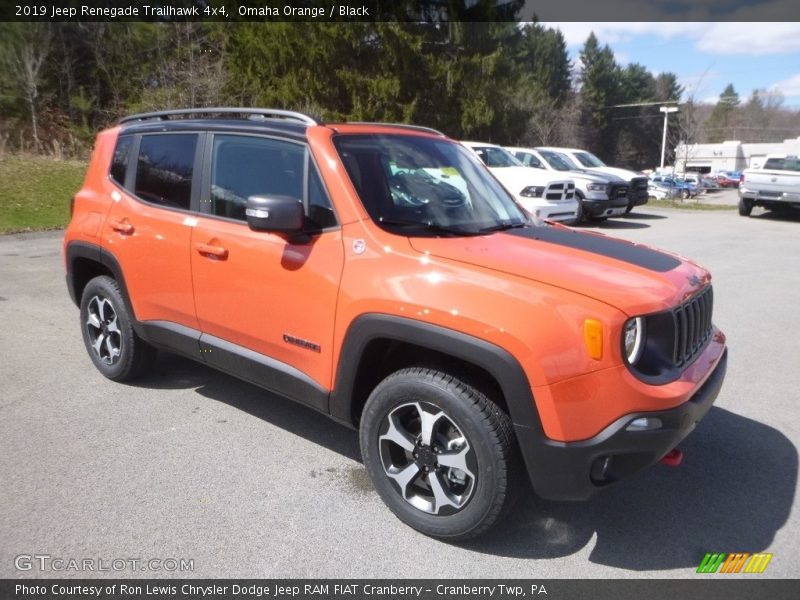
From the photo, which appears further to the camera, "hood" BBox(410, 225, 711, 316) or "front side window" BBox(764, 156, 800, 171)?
"front side window" BBox(764, 156, 800, 171)

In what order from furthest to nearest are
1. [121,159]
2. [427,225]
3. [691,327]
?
[121,159] → [427,225] → [691,327]

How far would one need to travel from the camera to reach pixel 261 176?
11.6 feet

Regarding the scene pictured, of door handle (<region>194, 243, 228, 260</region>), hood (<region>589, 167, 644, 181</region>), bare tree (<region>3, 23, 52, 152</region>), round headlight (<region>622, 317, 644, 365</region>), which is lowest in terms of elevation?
round headlight (<region>622, 317, 644, 365</region>)

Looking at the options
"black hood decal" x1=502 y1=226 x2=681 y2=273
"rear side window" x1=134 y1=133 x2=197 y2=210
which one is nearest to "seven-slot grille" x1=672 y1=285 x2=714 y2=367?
"black hood decal" x1=502 y1=226 x2=681 y2=273

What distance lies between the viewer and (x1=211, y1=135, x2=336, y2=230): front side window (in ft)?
10.7

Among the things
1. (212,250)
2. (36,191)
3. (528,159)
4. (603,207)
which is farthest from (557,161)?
(212,250)

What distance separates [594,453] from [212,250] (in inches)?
91.5

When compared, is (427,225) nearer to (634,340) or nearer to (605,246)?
(605,246)

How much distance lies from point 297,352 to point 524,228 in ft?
4.75

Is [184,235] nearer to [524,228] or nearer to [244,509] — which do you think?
[244,509]

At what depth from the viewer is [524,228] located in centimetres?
360

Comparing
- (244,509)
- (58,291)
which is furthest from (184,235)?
(58,291)

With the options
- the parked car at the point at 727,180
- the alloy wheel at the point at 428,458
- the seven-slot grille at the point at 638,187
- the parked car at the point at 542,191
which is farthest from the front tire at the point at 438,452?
the parked car at the point at 727,180

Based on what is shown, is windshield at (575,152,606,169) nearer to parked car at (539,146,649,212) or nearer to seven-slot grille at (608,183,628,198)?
parked car at (539,146,649,212)
